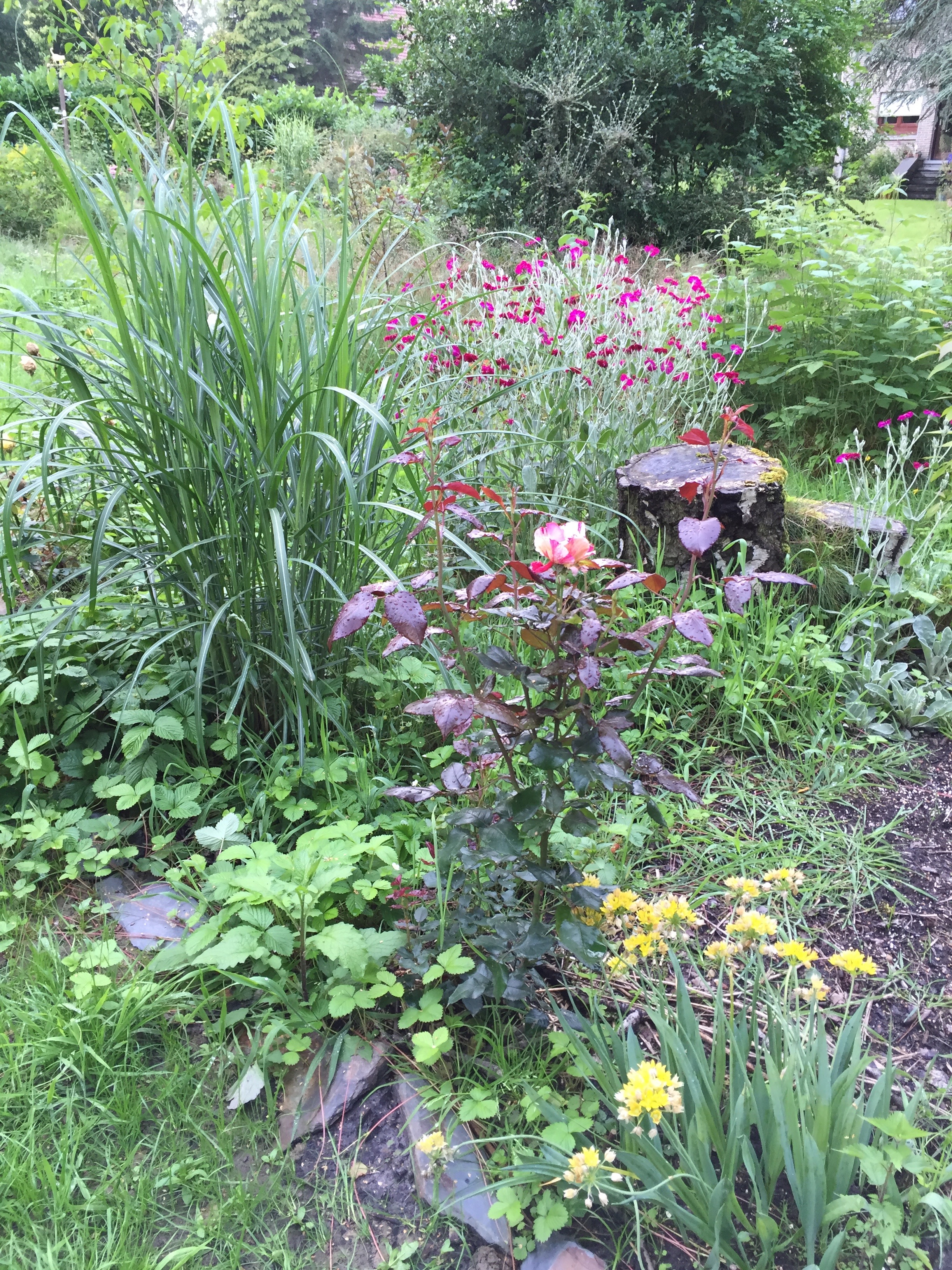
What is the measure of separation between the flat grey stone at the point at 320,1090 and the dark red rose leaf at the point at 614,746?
0.73m

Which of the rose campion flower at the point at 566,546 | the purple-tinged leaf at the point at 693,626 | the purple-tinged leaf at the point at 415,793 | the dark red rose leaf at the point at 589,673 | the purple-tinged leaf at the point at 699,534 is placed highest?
the rose campion flower at the point at 566,546

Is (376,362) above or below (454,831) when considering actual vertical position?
above

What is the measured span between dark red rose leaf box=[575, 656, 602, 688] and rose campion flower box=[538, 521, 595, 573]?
0.15 metres

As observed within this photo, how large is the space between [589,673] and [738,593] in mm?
272

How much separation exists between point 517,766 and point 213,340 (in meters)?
1.23

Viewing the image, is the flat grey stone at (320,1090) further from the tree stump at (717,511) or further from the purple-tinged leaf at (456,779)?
the tree stump at (717,511)

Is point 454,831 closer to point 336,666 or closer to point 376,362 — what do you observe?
point 336,666

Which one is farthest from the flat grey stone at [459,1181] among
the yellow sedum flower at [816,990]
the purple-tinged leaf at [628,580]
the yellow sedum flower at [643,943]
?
the purple-tinged leaf at [628,580]

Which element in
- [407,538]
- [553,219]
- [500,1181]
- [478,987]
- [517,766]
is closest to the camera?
[500,1181]

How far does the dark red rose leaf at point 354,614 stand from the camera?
1166mm

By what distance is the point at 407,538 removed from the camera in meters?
2.04

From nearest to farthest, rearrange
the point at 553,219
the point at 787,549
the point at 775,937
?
the point at 775,937 < the point at 787,549 < the point at 553,219

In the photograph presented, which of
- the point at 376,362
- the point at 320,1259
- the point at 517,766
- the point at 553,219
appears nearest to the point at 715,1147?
the point at 320,1259

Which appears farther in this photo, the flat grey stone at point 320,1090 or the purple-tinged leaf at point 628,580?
the flat grey stone at point 320,1090
